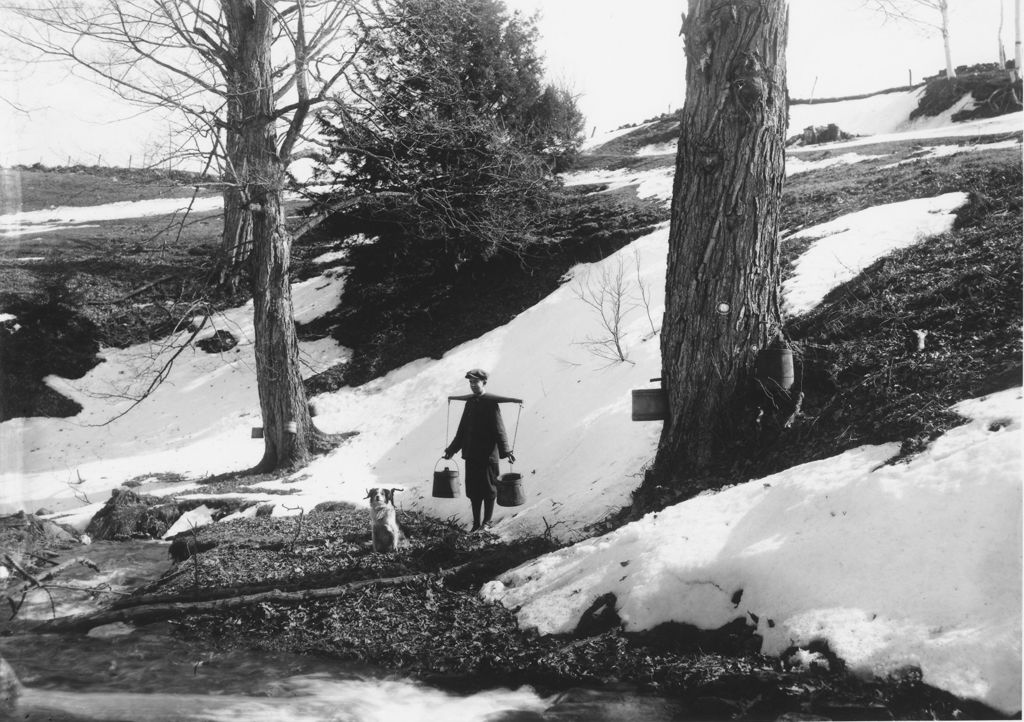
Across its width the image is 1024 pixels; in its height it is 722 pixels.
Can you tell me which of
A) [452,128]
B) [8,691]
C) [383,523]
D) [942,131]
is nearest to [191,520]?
[383,523]

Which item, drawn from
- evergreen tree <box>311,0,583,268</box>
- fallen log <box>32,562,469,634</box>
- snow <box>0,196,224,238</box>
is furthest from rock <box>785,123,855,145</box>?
fallen log <box>32,562,469,634</box>

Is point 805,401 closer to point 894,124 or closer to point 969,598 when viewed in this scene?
point 969,598

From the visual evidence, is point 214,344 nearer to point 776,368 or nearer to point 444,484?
point 444,484

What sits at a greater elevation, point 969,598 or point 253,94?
point 253,94

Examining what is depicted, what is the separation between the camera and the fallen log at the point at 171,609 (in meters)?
5.51

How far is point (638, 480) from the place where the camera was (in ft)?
22.4

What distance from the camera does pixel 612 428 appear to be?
8.55 metres

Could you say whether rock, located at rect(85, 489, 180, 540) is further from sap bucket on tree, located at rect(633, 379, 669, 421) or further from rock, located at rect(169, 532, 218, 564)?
sap bucket on tree, located at rect(633, 379, 669, 421)

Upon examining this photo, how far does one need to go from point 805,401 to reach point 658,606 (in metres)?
2.42

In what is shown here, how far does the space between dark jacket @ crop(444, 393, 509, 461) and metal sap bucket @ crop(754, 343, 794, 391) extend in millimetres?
2836

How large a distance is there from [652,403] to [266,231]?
738 centimetres

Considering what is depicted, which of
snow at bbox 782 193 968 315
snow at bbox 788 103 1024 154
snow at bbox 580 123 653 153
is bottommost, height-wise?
snow at bbox 782 193 968 315

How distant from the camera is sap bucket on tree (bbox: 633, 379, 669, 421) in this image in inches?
249

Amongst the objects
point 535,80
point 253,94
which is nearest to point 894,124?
point 535,80
